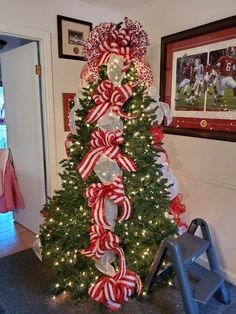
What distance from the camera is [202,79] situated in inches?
73.1

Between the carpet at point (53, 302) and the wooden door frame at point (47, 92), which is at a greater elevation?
the wooden door frame at point (47, 92)

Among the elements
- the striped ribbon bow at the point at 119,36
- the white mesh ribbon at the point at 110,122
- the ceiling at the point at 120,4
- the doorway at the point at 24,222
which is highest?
the ceiling at the point at 120,4

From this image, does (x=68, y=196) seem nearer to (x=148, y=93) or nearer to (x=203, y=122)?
(x=148, y=93)

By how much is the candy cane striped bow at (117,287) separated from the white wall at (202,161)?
80 cm

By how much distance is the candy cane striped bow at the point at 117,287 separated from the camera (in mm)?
1515

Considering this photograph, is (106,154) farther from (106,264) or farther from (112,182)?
(106,264)

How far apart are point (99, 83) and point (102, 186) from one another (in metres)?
0.64

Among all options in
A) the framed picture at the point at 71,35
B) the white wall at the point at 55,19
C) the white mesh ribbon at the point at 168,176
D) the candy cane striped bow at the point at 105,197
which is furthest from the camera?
the framed picture at the point at 71,35

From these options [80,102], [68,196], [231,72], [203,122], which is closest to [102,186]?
[68,196]

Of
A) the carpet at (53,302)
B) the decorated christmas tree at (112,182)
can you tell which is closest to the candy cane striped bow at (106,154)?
the decorated christmas tree at (112,182)

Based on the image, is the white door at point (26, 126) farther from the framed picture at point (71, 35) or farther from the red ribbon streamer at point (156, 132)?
the red ribbon streamer at point (156, 132)

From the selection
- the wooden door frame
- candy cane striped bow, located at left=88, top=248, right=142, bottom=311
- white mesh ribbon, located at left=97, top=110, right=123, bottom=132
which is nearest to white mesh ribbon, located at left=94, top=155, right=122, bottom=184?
white mesh ribbon, located at left=97, top=110, right=123, bottom=132

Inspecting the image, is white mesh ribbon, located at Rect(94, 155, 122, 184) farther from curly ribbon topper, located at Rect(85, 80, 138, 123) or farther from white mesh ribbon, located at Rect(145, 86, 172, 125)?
white mesh ribbon, located at Rect(145, 86, 172, 125)

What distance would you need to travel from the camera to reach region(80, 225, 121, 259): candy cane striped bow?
1.48 m
